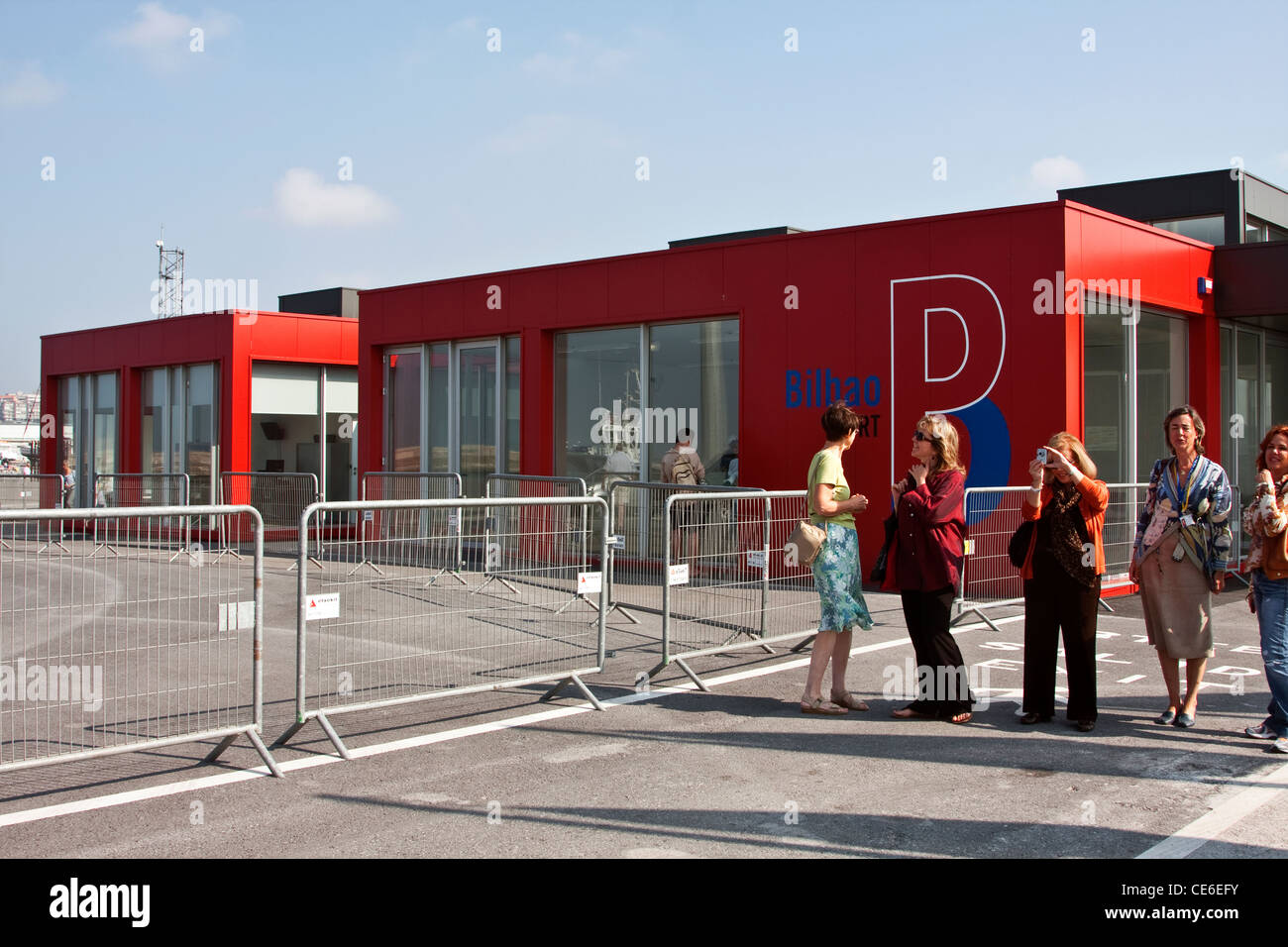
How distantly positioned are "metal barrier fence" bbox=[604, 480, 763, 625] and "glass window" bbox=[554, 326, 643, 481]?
2392 mm

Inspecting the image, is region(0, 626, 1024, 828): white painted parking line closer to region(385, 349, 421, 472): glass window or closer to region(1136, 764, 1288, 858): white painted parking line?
region(1136, 764, 1288, 858): white painted parking line

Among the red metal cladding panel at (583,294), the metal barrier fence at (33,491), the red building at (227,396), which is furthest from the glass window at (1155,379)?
the metal barrier fence at (33,491)

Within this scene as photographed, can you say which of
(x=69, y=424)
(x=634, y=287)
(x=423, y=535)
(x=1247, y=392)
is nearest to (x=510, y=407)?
(x=634, y=287)

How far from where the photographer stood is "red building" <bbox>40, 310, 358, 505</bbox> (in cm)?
2261

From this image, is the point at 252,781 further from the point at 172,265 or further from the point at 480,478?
the point at 172,265

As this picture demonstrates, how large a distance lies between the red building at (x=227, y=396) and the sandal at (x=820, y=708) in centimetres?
1774

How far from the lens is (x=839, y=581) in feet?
23.5

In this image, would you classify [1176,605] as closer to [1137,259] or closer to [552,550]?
[552,550]

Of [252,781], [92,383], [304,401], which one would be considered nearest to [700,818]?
[252,781]

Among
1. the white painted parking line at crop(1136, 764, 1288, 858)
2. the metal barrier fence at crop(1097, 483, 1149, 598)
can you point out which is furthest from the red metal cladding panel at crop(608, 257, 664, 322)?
the white painted parking line at crop(1136, 764, 1288, 858)

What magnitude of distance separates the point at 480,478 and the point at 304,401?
745cm

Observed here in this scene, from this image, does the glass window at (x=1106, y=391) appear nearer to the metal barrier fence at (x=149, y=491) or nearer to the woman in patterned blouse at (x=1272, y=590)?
the woman in patterned blouse at (x=1272, y=590)

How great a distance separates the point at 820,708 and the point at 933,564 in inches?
46.4
